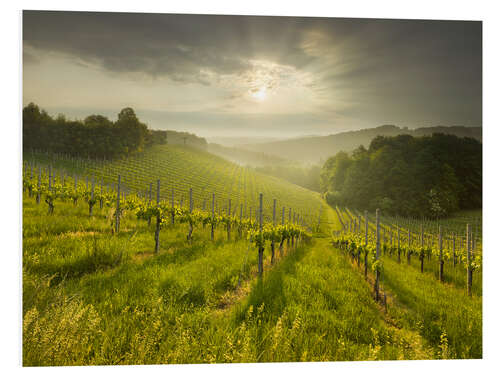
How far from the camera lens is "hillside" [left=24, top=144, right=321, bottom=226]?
17.6 ft

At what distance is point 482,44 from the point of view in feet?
10.8

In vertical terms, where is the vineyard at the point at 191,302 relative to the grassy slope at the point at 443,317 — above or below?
above

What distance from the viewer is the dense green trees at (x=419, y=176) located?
141 inches

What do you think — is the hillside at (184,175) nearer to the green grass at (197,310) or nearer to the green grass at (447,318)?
the green grass at (197,310)

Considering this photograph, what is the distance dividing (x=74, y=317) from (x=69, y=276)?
48.0 inches

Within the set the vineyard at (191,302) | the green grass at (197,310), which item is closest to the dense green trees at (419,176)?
the vineyard at (191,302)

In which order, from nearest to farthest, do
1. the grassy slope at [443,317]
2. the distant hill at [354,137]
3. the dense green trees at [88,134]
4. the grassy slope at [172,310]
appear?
the grassy slope at [172,310] < the grassy slope at [443,317] < the dense green trees at [88,134] < the distant hill at [354,137]

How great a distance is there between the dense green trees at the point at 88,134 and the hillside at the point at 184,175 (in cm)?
28

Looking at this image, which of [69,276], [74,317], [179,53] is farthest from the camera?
[179,53]

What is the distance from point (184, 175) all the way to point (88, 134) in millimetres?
4392

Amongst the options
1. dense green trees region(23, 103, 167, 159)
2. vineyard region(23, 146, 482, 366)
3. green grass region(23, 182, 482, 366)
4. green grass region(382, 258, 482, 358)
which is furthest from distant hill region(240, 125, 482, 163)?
green grass region(23, 182, 482, 366)

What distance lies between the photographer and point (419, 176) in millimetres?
5559

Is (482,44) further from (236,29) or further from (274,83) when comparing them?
(236,29)
